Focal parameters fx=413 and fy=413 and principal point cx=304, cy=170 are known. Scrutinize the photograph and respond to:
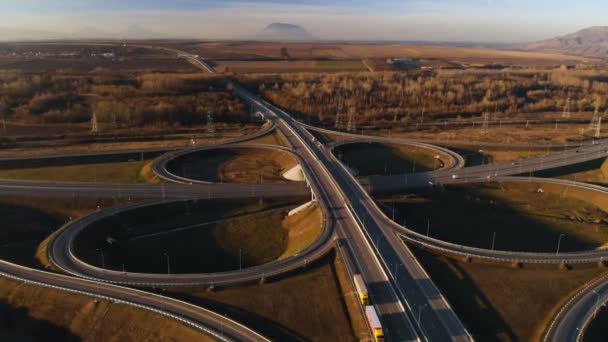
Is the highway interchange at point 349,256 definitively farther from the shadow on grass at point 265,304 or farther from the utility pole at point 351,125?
the utility pole at point 351,125

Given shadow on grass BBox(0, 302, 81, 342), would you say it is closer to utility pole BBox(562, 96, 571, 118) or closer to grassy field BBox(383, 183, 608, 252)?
grassy field BBox(383, 183, 608, 252)

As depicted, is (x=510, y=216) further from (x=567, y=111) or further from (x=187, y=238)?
(x=567, y=111)

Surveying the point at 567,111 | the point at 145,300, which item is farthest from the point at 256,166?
the point at 567,111

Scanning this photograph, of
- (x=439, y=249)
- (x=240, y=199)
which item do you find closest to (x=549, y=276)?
(x=439, y=249)

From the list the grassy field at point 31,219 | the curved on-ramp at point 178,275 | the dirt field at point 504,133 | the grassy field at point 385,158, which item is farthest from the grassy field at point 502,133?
the grassy field at point 31,219

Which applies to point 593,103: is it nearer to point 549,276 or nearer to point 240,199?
point 549,276

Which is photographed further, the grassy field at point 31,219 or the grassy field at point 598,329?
the grassy field at point 31,219

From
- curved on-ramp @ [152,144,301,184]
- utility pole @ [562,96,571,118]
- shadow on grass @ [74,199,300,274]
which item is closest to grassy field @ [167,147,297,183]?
curved on-ramp @ [152,144,301,184]

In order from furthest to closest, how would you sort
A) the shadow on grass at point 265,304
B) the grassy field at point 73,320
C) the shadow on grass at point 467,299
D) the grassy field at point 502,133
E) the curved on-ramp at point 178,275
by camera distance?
the grassy field at point 502,133, the curved on-ramp at point 178,275, the grassy field at point 73,320, the shadow on grass at point 467,299, the shadow on grass at point 265,304
